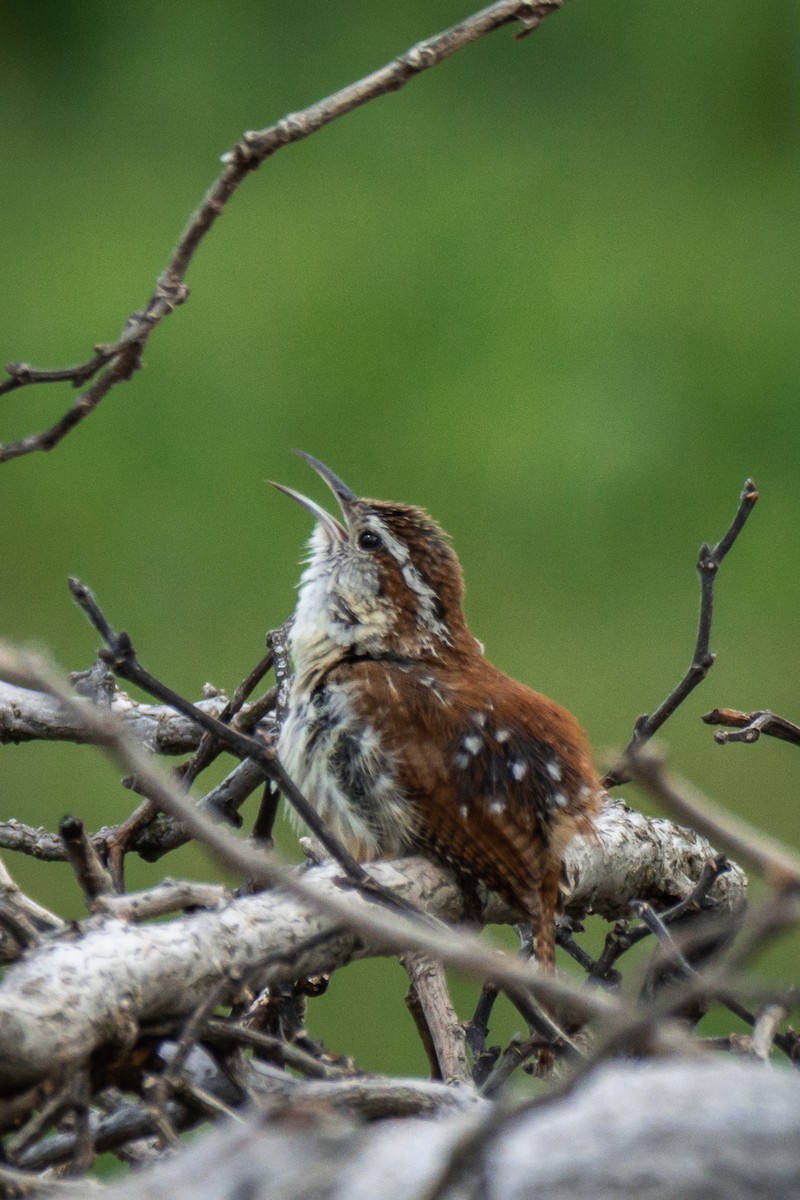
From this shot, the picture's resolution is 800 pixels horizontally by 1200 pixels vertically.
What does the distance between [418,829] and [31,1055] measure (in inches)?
55.9

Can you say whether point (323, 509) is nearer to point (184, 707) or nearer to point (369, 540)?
point (369, 540)

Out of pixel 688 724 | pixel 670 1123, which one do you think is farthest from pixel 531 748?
pixel 688 724

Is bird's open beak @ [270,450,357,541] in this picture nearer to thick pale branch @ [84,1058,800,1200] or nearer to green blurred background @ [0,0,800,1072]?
thick pale branch @ [84,1058,800,1200]

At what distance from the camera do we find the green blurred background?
8164 mm

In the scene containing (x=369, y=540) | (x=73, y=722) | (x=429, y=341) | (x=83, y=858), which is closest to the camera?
(x=83, y=858)

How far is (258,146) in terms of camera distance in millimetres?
2066

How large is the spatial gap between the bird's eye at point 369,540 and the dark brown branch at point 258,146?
61.3 inches

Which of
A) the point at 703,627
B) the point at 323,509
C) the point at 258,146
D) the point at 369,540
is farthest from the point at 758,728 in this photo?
the point at 323,509

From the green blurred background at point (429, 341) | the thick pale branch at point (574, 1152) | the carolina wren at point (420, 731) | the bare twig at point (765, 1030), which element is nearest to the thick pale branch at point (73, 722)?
the carolina wren at point (420, 731)

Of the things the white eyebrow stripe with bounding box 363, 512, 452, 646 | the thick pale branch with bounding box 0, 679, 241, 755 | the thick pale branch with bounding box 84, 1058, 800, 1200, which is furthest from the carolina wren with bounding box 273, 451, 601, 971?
the thick pale branch with bounding box 84, 1058, 800, 1200

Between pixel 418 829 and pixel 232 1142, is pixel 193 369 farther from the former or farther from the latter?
pixel 232 1142

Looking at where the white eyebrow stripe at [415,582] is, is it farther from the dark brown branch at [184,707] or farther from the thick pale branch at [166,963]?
the dark brown branch at [184,707]

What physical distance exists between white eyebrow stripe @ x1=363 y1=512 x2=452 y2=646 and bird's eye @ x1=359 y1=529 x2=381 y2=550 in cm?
1

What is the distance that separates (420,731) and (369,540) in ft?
2.47
